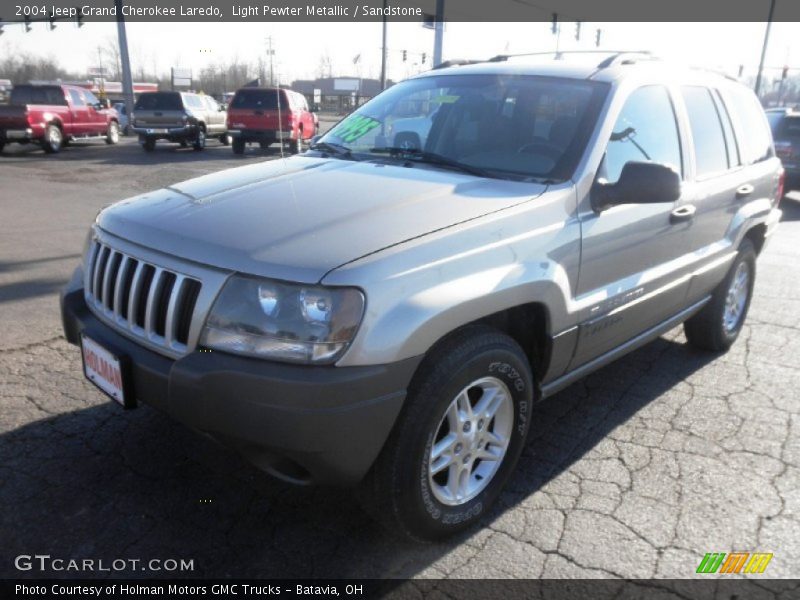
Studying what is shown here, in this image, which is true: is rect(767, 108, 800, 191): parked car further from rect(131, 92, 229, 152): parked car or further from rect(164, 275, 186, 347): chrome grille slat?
rect(131, 92, 229, 152): parked car

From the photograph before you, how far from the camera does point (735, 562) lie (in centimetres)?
252

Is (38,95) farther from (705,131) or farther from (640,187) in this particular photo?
(640,187)

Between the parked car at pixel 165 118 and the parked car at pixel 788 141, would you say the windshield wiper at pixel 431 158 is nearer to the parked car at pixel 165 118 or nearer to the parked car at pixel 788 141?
the parked car at pixel 788 141

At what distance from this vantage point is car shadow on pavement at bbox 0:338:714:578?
2445 millimetres

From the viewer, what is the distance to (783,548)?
259 centimetres

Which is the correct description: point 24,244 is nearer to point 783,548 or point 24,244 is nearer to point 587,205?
point 587,205

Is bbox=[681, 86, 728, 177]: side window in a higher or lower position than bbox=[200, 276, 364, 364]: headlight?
higher

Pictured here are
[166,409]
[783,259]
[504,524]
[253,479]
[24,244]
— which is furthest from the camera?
[783,259]

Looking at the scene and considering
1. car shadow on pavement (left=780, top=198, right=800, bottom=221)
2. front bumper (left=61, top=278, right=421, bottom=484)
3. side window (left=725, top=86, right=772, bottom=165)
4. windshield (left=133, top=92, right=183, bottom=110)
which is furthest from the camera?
windshield (left=133, top=92, right=183, bottom=110)

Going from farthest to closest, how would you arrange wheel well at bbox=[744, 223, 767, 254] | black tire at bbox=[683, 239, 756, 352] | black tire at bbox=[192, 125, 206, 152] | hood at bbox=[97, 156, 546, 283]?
black tire at bbox=[192, 125, 206, 152], wheel well at bbox=[744, 223, 767, 254], black tire at bbox=[683, 239, 756, 352], hood at bbox=[97, 156, 546, 283]

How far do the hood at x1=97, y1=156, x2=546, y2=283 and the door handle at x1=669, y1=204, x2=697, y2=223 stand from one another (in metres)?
1.05

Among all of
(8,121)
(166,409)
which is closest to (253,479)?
(166,409)

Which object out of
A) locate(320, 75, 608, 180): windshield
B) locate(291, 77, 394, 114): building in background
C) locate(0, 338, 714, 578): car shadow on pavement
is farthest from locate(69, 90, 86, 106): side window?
locate(291, 77, 394, 114): building in background

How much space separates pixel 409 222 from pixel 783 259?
277 inches
